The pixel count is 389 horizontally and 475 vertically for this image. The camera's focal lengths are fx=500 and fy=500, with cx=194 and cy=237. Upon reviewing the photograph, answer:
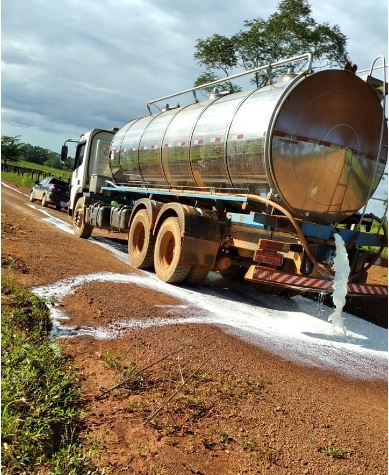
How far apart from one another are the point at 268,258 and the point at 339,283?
115cm

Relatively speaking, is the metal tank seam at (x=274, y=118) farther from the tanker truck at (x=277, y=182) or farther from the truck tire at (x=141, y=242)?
the truck tire at (x=141, y=242)

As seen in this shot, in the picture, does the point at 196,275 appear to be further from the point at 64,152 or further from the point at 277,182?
the point at 64,152

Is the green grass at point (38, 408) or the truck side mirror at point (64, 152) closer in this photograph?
the green grass at point (38, 408)

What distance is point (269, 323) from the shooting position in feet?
24.3

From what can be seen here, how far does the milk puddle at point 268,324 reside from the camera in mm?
5828

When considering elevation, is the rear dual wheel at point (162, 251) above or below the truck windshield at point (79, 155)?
below

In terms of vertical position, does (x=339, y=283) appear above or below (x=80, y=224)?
above

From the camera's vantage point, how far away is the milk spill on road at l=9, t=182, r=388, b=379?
584 centimetres

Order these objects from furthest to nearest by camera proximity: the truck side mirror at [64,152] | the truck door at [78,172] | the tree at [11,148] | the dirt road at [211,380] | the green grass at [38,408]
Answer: the tree at [11,148] < the truck side mirror at [64,152] < the truck door at [78,172] < the dirt road at [211,380] < the green grass at [38,408]

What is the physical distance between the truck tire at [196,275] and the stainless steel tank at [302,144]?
1.49m

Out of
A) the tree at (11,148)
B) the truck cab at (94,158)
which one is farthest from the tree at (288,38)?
the tree at (11,148)

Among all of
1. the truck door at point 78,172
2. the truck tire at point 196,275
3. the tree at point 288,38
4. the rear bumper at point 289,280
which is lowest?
the truck tire at point 196,275

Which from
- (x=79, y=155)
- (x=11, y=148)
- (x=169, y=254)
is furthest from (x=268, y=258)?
(x=11, y=148)

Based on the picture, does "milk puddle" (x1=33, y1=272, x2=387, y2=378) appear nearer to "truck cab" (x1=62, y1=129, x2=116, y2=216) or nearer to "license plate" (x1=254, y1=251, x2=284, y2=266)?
"license plate" (x1=254, y1=251, x2=284, y2=266)
